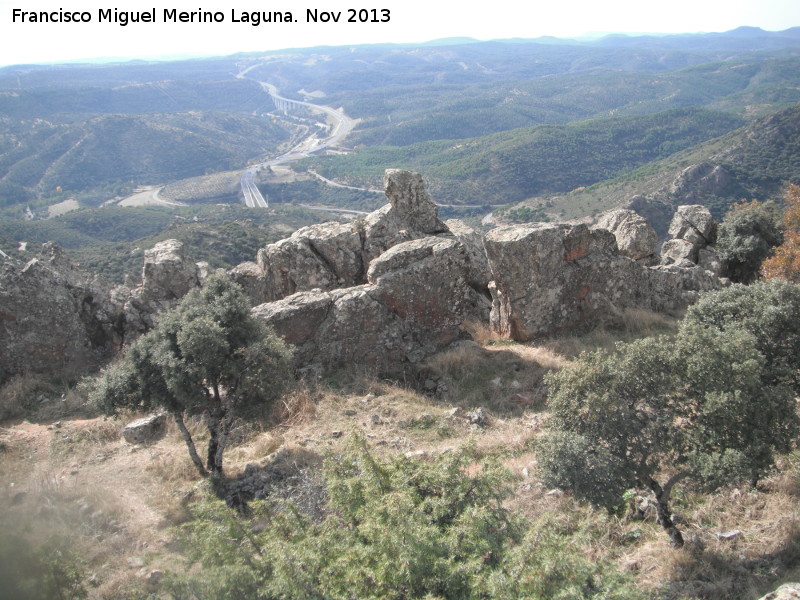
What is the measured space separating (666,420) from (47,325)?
16.3 meters

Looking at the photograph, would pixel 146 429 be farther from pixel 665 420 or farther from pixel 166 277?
pixel 665 420

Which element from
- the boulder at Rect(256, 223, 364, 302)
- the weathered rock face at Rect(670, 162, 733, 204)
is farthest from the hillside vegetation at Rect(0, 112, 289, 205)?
the boulder at Rect(256, 223, 364, 302)

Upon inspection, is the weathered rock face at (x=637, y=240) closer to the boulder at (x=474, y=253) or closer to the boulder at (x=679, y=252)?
the boulder at (x=679, y=252)

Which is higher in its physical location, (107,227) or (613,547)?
(613,547)

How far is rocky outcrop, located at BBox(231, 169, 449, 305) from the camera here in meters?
18.0

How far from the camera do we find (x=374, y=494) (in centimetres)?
685

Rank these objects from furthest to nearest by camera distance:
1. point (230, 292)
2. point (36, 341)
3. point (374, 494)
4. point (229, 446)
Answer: point (36, 341)
point (229, 446)
point (230, 292)
point (374, 494)

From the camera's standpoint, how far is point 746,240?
21562mm

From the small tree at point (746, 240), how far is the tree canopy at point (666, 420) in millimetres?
16809

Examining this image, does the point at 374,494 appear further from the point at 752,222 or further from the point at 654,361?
the point at 752,222

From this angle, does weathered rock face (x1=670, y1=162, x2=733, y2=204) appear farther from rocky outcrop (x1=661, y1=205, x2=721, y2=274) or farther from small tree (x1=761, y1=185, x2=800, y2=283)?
rocky outcrop (x1=661, y1=205, x2=721, y2=274)

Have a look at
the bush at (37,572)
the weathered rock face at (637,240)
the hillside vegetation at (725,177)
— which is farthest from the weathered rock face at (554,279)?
the hillside vegetation at (725,177)

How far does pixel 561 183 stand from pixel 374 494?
400 feet

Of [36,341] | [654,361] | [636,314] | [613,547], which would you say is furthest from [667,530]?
[36,341]
